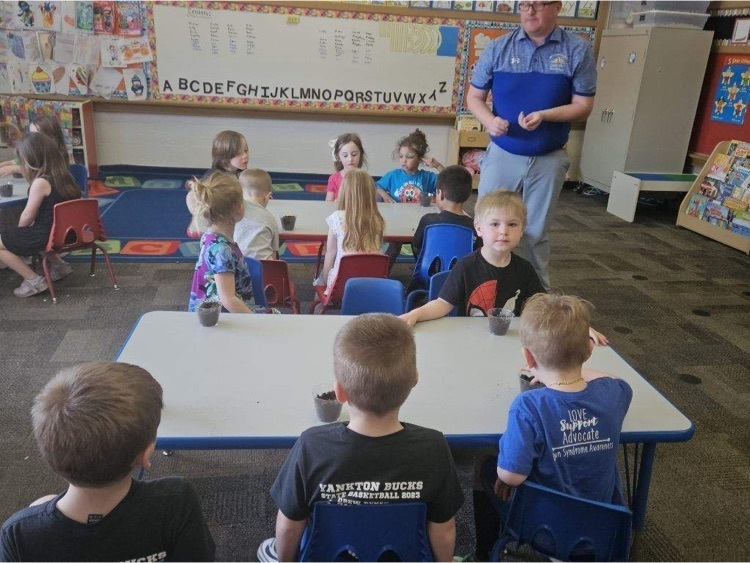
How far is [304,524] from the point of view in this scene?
3.91ft

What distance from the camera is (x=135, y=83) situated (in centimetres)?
632

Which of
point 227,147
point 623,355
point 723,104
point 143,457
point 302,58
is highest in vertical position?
point 302,58

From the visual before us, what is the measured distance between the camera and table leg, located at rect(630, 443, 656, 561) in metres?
1.57

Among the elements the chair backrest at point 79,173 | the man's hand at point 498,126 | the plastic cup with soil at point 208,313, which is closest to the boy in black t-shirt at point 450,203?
the man's hand at point 498,126

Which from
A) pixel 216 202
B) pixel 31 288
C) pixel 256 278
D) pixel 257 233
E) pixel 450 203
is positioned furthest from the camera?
pixel 31 288

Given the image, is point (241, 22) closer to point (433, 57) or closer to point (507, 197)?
point (433, 57)

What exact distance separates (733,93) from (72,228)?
601cm

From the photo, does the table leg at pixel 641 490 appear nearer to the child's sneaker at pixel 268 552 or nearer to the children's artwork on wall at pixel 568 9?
the child's sneaker at pixel 268 552

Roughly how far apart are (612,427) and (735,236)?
15.5 feet

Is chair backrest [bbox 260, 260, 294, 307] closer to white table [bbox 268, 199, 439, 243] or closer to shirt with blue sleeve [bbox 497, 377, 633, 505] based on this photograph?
white table [bbox 268, 199, 439, 243]

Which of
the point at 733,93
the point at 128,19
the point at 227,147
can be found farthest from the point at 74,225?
the point at 733,93

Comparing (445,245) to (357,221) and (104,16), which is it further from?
(104,16)

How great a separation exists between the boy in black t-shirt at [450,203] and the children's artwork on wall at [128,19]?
181 inches

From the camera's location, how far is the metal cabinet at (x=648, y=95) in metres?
5.98
